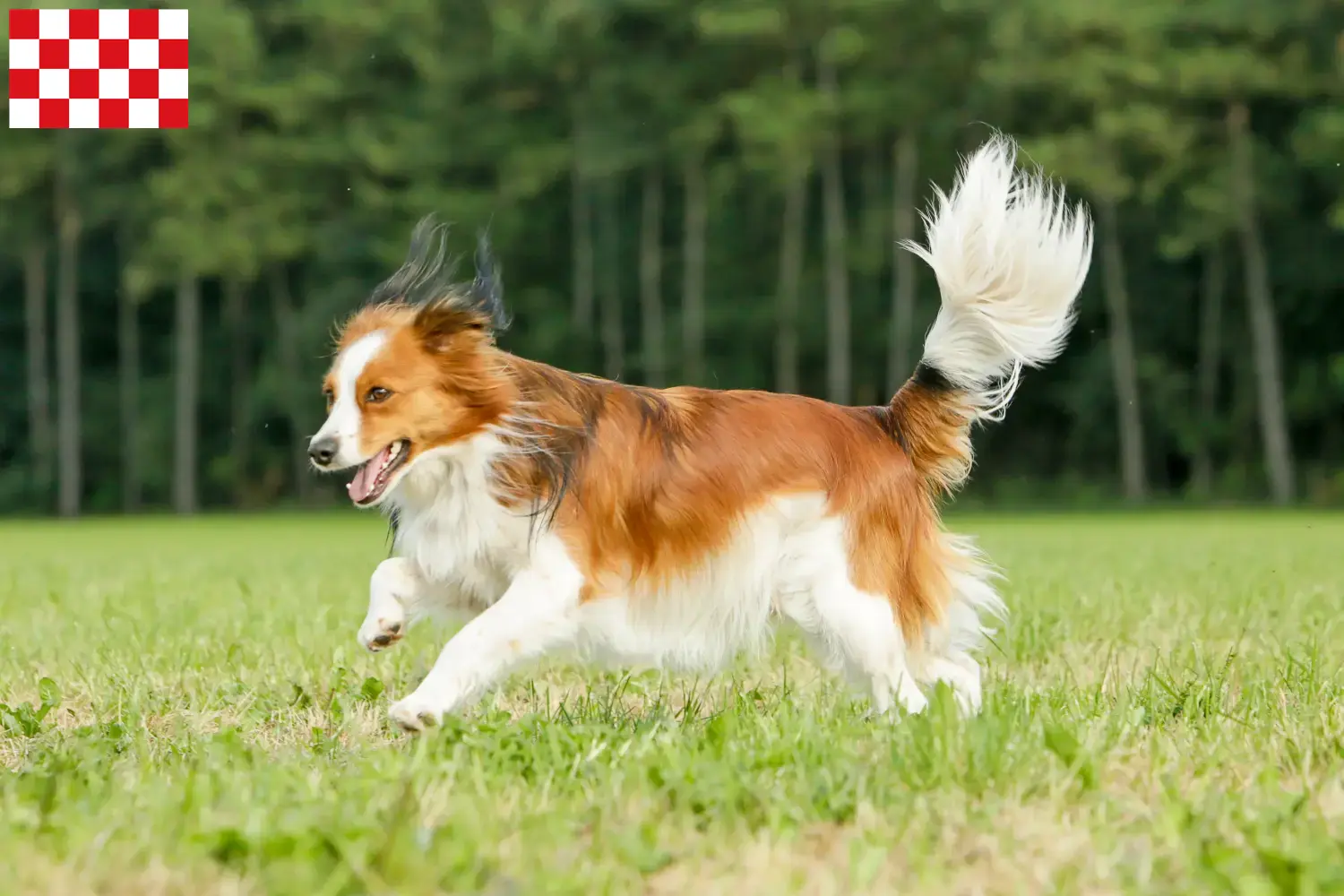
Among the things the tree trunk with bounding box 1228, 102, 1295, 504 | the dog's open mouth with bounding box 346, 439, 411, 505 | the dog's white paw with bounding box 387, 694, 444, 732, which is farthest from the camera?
the tree trunk with bounding box 1228, 102, 1295, 504

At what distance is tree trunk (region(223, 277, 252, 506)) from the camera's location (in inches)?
1382

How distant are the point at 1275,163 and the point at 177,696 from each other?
26.5 meters

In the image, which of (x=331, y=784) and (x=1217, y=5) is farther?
(x=1217, y=5)

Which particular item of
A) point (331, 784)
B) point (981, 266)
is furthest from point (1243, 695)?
point (331, 784)

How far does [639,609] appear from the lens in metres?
4.36

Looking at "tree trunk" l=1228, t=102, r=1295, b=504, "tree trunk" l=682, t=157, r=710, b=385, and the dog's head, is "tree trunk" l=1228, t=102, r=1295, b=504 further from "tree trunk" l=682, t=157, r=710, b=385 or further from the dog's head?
the dog's head

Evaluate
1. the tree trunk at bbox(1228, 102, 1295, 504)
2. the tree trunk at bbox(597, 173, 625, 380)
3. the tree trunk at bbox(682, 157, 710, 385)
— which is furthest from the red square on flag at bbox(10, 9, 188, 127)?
the tree trunk at bbox(1228, 102, 1295, 504)

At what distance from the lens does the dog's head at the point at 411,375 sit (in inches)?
160

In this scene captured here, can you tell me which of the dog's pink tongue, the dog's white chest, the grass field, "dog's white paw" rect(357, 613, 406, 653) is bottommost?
the grass field

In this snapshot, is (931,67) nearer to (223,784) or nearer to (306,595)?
(306,595)

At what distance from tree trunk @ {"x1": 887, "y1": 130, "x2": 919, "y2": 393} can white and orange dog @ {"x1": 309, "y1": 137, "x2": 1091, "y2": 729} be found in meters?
23.6

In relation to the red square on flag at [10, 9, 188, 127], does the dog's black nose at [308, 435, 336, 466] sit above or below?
below

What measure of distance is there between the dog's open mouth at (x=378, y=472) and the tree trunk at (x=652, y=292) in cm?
2558

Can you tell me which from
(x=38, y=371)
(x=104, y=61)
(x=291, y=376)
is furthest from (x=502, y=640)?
(x=38, y=371)
